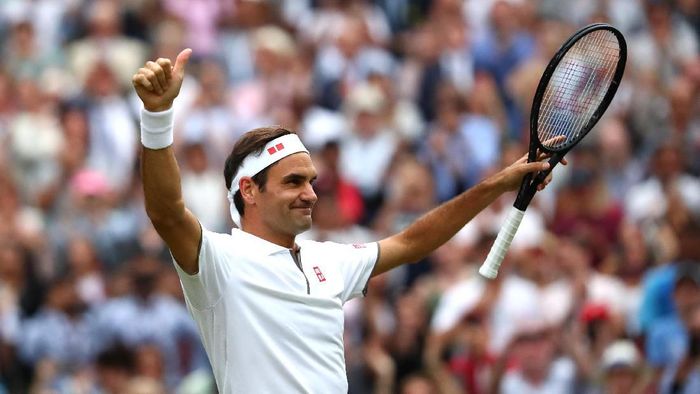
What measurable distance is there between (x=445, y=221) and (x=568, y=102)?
966mm

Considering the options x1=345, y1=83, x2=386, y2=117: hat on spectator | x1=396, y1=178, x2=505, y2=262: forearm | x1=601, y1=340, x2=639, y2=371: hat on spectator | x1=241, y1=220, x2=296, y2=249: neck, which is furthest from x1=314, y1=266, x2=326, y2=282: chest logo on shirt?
x1=345, y1=83, x2=386, y2=117: hat on spectator

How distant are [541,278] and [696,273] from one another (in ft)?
3.62

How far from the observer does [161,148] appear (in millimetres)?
5840

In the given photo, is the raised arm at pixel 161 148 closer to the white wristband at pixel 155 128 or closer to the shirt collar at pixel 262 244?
the white wristband at pixel 155 128

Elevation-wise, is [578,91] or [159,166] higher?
[578,91]

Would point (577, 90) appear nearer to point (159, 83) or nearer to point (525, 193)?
point (525, 193)

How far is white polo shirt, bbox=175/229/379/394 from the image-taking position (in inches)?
244

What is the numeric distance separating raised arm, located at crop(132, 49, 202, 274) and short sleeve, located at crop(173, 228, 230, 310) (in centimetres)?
17

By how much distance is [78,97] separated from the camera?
14797mm

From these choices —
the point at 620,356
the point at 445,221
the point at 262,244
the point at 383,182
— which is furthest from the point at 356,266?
the point at 383,182

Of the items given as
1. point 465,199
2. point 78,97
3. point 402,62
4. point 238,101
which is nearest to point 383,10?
point 402,62

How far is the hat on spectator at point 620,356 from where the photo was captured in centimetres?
1052

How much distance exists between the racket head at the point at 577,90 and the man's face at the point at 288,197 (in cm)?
101

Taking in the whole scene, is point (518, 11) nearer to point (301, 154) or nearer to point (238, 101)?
point (238, 101)
